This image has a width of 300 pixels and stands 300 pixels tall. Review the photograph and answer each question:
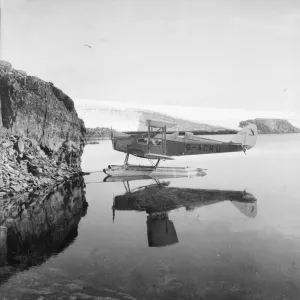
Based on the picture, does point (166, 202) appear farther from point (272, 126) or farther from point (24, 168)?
point (272, 126)

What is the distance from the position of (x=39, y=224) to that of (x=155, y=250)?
4.11m

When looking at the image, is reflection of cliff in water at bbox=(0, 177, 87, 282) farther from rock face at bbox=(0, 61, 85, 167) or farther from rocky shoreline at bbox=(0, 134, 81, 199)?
rock face at bbox=(0, 61, 85, 167)

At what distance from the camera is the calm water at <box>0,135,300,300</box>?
5.17 metres

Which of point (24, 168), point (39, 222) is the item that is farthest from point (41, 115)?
point (39, 222)

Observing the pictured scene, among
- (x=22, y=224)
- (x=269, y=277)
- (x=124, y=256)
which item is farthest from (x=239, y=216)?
(x=22, y=224)

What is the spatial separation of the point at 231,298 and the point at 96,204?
7.19m

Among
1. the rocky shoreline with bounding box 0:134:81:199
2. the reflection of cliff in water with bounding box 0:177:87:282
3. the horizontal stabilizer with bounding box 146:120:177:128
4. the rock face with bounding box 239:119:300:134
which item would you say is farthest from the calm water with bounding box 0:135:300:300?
the rock face with bounding box 239:119:300:134

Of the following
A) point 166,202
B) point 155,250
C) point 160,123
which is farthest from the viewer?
point 160,123

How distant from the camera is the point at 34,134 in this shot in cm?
1584

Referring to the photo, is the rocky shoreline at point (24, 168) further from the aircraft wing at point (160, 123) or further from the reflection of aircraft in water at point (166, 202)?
the aircraft wing at point (160, 123)

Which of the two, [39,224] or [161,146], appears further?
[161,146]

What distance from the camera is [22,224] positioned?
8.70m

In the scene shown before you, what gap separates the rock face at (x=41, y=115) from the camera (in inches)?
597

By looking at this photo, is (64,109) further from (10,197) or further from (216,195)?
(216,195)
